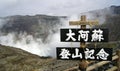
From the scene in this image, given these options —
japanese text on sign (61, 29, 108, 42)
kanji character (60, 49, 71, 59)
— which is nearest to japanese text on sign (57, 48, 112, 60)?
kanji character (60, 49, 71, 59)

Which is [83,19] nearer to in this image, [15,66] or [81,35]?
[81,35]

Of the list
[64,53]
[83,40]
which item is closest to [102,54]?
[83,40]

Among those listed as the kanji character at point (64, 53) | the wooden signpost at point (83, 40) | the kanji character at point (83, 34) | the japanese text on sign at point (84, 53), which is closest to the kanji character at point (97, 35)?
the wooden signpost at point (83, 40)

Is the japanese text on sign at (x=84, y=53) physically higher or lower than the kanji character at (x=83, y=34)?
lower

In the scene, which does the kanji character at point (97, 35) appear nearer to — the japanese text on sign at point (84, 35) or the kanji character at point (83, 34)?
the japanese text on sign at point (84, 35)

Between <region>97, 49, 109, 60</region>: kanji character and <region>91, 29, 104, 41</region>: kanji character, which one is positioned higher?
<region>91, 29, 104, 41</region>: kanji character

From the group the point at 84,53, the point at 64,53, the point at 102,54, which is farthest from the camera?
the point at 84,53

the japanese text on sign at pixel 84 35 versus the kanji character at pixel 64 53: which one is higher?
the japanese text on sign at pixel 84 35

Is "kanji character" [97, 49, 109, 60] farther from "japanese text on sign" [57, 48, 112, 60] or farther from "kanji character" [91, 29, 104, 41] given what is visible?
"kanji character" [91, 29, 104, 41]

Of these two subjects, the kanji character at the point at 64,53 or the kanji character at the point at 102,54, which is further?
the kanji character at the point at 64,53

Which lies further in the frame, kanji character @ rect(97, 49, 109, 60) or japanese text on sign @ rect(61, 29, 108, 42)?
japanese text on sign @ rect(61, 29, 108, 42)

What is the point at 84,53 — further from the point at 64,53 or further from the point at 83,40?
the point at 64,53

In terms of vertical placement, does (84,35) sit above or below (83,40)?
above

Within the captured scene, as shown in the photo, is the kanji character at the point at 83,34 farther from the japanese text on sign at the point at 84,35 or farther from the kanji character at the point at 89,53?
the kanji character at the point at 89,53
